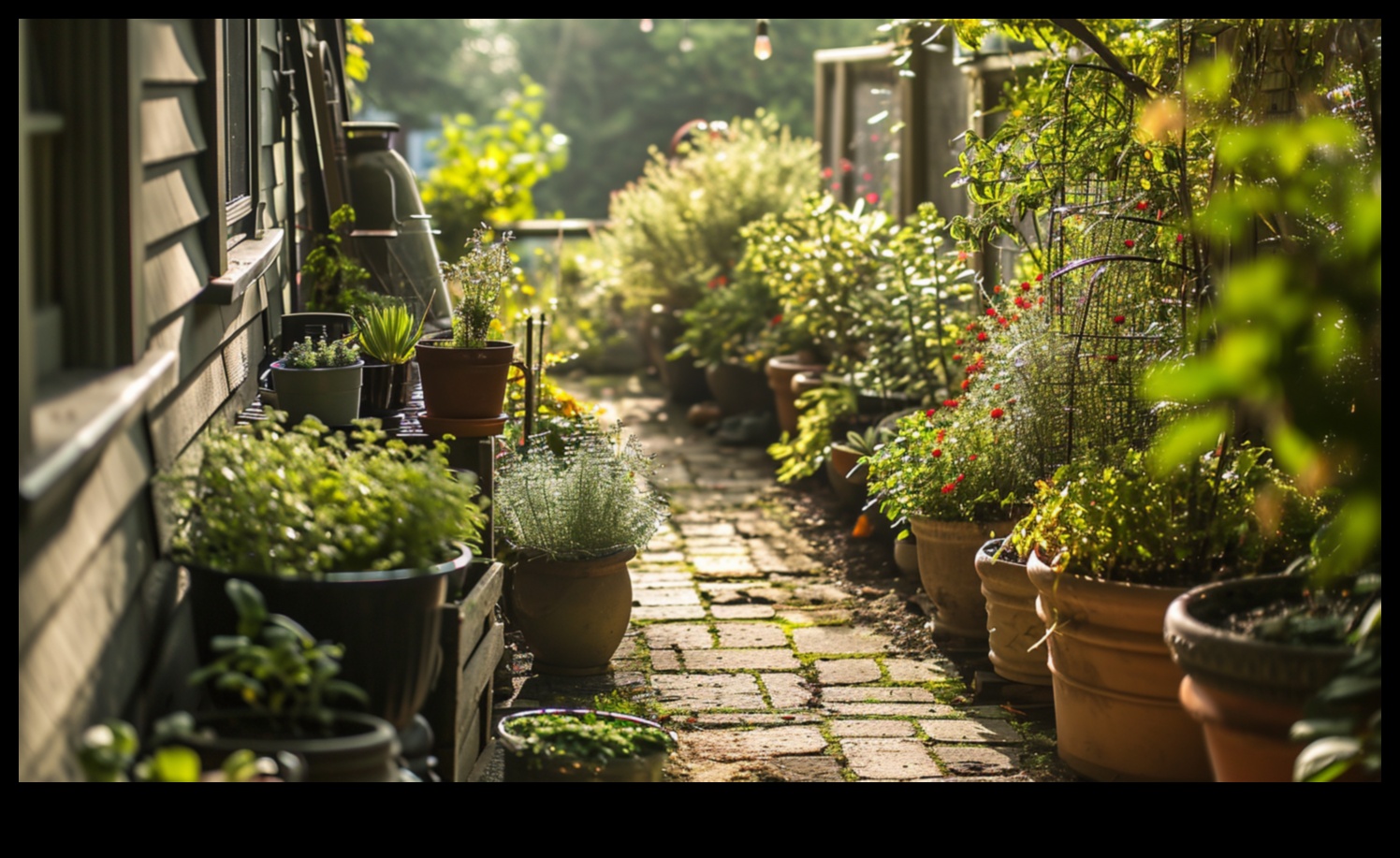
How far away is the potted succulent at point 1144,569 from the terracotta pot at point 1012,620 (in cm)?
45

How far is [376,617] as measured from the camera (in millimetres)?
2406

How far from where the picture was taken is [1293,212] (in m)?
3.46

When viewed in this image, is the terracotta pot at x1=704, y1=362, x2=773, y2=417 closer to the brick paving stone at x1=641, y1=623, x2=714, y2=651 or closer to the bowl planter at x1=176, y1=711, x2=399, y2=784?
the brick paving stone at x1=641, y1=623, x2=714, y2=651

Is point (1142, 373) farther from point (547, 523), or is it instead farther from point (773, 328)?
point (773, 328)

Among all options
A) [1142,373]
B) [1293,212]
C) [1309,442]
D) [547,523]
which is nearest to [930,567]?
[1142,373]

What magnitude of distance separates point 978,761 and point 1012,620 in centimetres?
53

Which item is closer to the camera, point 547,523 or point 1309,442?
point 1309,442

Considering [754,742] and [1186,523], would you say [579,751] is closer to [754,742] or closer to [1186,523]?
[754,742]

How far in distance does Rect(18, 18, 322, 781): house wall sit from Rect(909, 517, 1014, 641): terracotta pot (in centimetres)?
234

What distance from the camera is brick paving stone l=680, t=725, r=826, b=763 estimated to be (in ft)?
11.9

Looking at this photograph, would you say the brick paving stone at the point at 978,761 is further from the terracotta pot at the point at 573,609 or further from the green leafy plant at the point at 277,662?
the green leafy plant at the point at 277,662

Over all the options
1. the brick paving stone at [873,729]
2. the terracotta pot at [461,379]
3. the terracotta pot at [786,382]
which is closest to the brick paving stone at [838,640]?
the brick paving stone at [873,729]

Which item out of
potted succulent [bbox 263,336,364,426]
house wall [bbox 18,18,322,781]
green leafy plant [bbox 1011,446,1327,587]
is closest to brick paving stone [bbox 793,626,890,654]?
green leafy plant [bbox 1011,446,1327,587]
